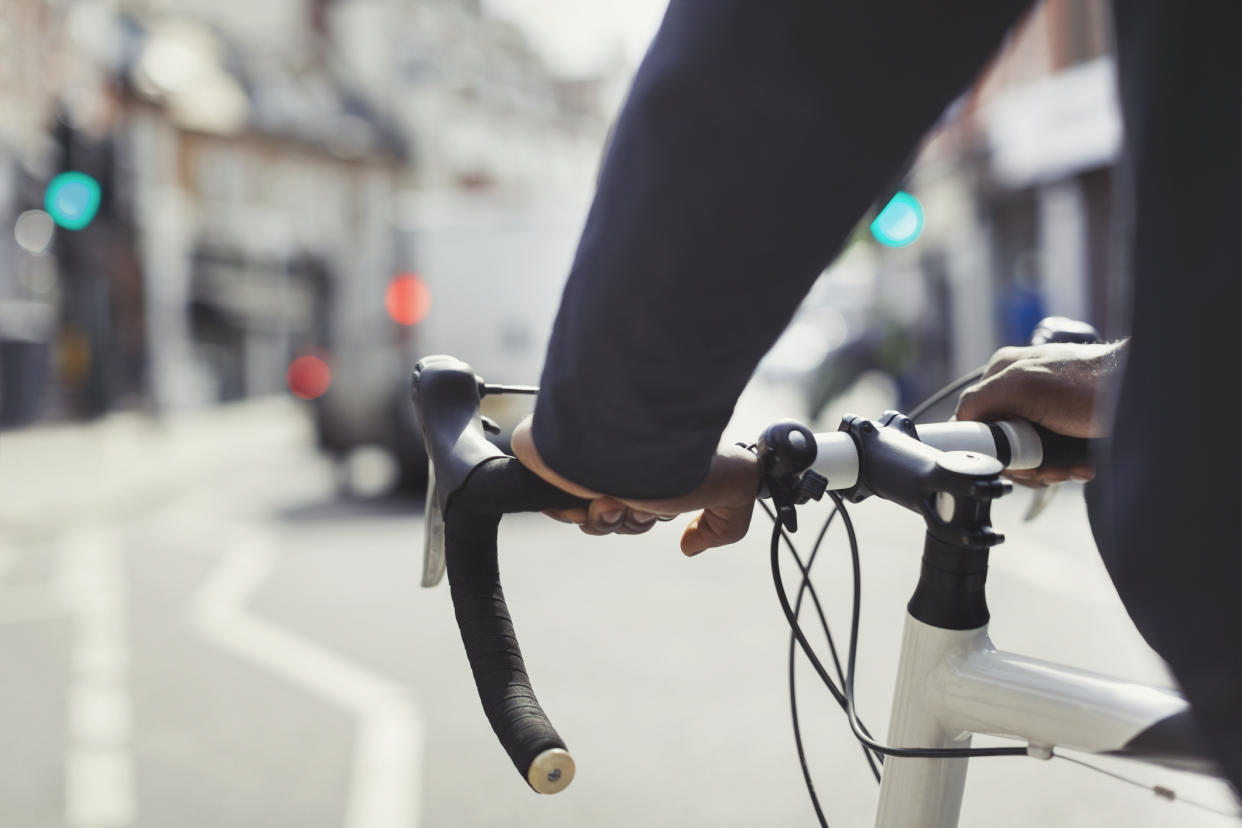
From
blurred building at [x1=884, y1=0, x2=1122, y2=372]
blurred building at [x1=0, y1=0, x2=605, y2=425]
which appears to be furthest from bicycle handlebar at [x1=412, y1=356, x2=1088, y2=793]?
blurred building at [x1=884, y1=0, x2=1122, y2=372]

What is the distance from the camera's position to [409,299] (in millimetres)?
9227

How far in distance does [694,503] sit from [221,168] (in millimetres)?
35242

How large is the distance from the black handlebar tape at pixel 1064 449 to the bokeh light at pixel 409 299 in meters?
8.15

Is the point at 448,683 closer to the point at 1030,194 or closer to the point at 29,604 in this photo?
the point at 29,604

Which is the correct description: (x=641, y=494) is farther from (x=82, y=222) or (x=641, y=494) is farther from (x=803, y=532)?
(x=82, y=222)

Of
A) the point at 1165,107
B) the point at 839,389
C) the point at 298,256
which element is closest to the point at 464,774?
the point at 1165,107

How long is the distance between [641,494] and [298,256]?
121 feet

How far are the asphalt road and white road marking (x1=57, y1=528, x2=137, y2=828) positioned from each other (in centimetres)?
1

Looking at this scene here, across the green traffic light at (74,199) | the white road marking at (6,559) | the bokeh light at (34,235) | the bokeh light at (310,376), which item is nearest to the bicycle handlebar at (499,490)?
the white road marking at (6,559)

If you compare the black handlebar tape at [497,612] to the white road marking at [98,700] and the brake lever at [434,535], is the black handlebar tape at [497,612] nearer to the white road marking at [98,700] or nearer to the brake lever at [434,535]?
the brake lever at [434,535]

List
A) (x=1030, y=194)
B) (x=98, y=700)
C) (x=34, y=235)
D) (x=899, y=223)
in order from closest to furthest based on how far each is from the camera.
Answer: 1. (x=98, y=700)
2. (x=899, y=223)
3. (x=1030, y=194)
4. (x=34, y=235)

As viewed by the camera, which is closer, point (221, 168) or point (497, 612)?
point (497, 612)

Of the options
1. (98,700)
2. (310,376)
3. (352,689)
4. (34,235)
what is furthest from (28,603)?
(34,235)

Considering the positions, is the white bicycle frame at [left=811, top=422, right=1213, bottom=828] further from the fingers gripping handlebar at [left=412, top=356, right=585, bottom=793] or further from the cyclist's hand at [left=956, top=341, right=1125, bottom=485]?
the fingers gripping handlebar at [left=412, top=356, right=585, bottom=793]
